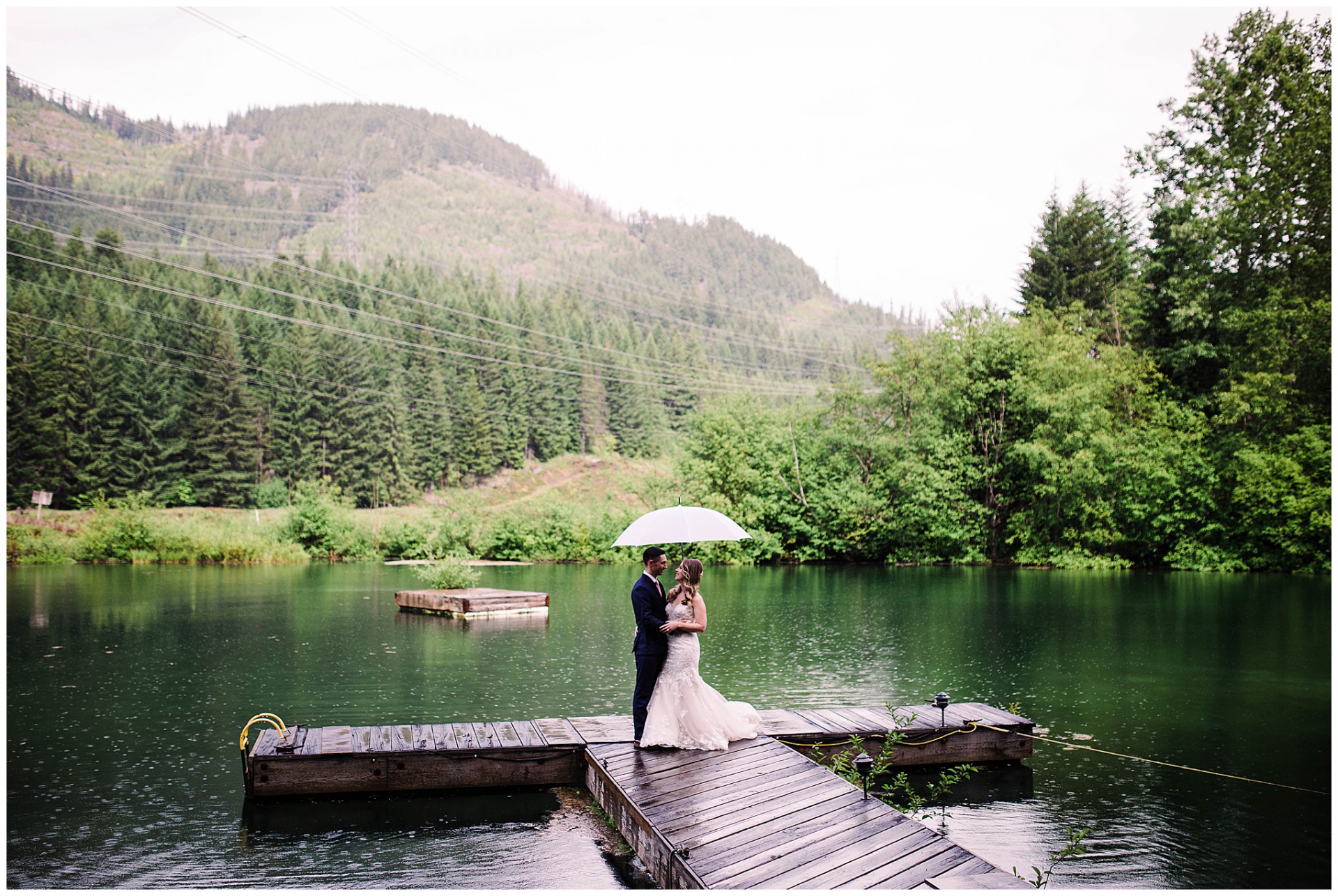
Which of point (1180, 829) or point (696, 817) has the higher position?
point (696, 817)

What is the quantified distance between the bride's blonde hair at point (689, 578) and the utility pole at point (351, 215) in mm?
113564

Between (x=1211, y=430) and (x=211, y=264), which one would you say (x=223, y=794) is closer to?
(x=1211, y=430)

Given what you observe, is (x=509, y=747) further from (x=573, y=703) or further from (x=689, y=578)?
(x=573, y=703)

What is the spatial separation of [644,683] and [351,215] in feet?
459

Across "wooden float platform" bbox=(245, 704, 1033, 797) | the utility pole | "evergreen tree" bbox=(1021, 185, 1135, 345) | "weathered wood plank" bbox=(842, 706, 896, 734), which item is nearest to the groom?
"wooden float platform" bbox=(245, 704, 1033, 797)

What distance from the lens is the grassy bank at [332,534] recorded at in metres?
38.6

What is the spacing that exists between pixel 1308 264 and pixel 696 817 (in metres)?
20.7

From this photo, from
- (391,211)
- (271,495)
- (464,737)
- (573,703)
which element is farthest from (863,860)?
(391,211)

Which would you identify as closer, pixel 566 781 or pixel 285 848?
pixel 285 848

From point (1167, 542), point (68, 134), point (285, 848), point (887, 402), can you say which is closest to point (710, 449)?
point (887, 402)

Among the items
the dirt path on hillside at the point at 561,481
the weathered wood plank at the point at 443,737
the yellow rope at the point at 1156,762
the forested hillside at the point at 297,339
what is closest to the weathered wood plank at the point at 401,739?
the weathered wood plank at the point at 443,737

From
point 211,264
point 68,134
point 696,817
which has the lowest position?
point 696,817

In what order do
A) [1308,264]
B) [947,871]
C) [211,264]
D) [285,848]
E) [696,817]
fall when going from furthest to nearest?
[211,264]
[1308,264]
[285,848]
[696,817]
[947,871]

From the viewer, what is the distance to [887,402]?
40.1 m
